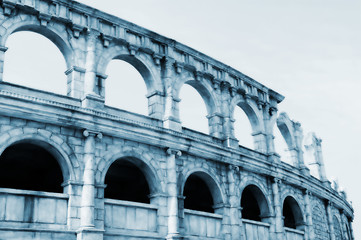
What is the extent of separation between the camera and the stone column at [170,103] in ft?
58.6

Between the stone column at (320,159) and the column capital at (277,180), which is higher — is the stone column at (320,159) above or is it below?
above

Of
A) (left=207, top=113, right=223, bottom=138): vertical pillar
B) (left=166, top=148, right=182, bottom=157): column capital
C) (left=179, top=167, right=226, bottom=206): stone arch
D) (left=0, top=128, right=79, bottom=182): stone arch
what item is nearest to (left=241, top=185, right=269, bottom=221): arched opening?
(left=179, top=167, right=226, bottom=206): stone arch

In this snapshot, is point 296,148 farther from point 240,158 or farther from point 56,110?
point 56,110

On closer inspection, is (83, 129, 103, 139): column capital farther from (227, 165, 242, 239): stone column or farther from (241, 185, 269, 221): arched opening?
(241, 185, 269, 221): arched opening

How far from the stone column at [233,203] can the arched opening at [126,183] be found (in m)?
3.60

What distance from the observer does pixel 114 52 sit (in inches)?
682

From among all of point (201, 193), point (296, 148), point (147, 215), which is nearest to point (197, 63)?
point (201, 193)

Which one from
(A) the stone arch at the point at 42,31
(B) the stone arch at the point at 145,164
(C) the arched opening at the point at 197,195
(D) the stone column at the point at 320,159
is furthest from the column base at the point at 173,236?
(D) the stone column at the point at 320,159

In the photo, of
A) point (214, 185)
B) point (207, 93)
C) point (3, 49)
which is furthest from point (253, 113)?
point (3, 49)

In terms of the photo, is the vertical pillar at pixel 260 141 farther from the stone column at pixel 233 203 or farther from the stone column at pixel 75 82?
the stone column at pixel 75 82

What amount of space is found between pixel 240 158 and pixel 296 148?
284 inches

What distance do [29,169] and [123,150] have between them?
3809 mm

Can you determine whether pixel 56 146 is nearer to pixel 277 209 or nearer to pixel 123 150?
pixel 123 150

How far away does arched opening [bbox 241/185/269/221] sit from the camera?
21.1m
